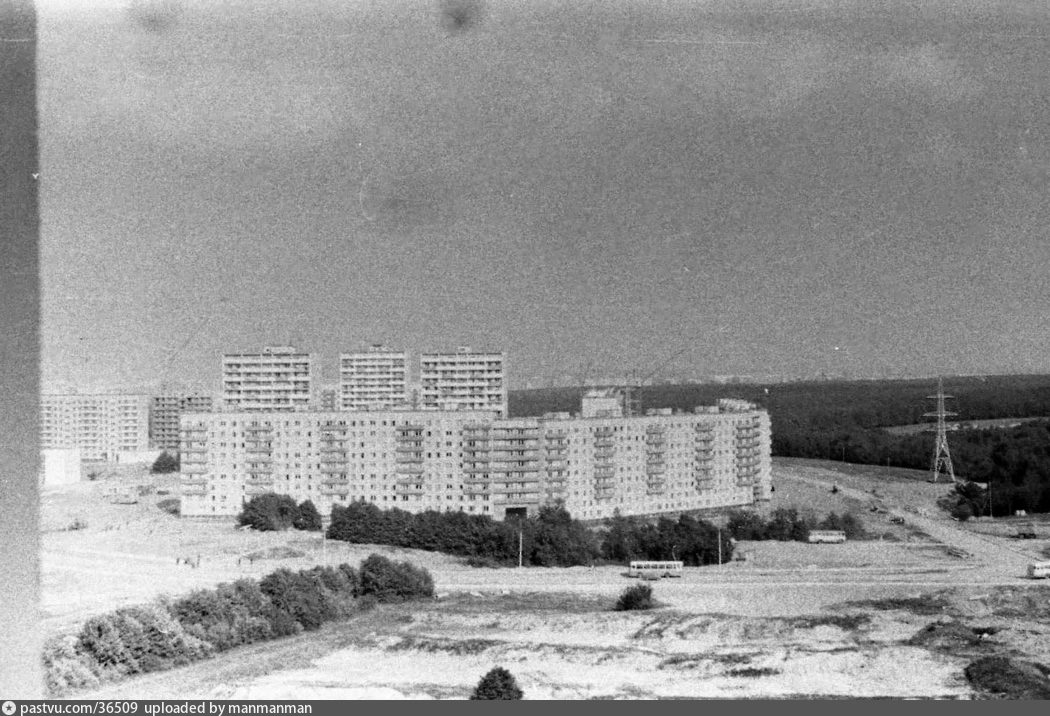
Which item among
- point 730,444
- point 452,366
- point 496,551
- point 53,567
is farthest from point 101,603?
point 730,444

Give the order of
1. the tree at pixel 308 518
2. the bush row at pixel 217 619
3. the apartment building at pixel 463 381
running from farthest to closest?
the apartment building at pixel 463 381, the tree at pixel 308 518, the bush row at pixel 217 619

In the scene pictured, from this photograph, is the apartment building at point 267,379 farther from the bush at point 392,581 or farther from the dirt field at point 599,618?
the bush at point 392,581

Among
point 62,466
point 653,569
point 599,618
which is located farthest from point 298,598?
point 62,466

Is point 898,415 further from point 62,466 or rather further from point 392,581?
point 62,466

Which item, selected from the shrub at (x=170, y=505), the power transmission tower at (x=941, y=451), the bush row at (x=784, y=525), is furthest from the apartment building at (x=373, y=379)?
the power transmission tower at (x=941, y=451)

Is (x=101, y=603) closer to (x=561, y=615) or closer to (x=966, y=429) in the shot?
(x=561, y=615)

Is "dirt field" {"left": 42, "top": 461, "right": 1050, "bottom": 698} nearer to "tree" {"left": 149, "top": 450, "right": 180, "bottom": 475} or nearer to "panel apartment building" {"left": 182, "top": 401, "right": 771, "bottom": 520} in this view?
"panel apartment building" {"left": 182, "top": 401, "right": 771, "bottom": 520}
